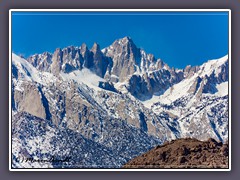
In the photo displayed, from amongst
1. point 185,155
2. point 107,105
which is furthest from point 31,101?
point 185,155

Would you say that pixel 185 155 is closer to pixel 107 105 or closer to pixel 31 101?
pixel 107 105

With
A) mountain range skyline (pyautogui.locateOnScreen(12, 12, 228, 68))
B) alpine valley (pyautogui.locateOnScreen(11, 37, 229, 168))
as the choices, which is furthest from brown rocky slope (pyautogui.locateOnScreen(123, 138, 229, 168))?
mountain range skyline (pyautogui.locateOnScreen(12, 12, 228, 68))

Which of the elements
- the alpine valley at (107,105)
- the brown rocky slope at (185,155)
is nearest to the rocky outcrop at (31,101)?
the alpine valley at (107,105)

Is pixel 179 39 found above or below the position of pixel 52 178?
above

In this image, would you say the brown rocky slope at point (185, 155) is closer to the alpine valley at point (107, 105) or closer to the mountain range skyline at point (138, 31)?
the alpine valley at point (107, 105)
